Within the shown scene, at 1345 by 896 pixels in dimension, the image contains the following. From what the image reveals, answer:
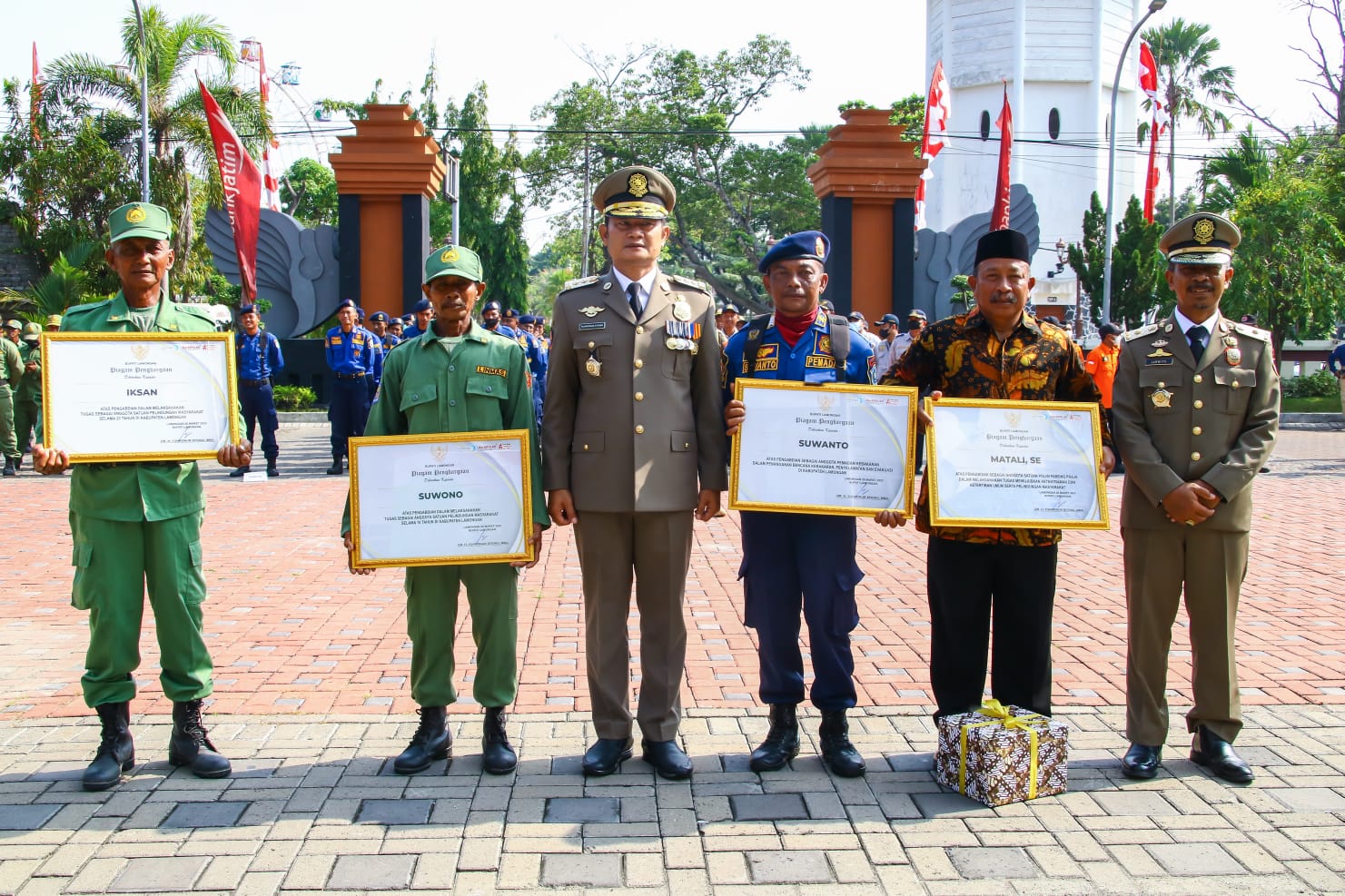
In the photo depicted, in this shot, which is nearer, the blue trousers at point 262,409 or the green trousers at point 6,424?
the blue trousers at point 262,409

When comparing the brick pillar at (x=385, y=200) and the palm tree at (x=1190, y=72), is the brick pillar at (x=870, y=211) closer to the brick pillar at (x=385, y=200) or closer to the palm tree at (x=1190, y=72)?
the brick pillar at (x=385, y=200)


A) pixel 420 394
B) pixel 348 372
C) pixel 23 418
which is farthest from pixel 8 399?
pixel 420 394

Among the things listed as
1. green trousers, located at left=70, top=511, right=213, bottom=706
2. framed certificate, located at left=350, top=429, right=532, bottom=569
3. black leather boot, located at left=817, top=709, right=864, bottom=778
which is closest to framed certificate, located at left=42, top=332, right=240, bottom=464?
green trousers, located at left=70, top=511, right=213, bottom=706

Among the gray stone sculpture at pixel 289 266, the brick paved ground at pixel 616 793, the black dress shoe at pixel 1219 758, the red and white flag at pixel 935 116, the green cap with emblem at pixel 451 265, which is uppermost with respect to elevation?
the red and white flag at pixel 935 116

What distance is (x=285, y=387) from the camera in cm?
2092

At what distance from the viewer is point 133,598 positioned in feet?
13.4

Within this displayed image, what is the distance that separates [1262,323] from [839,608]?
91.9ft

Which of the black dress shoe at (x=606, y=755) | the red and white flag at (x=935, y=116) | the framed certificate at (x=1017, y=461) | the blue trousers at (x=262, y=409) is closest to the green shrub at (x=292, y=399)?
the blue trousers at (x=262, y=409)

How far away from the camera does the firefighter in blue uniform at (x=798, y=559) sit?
163 inches

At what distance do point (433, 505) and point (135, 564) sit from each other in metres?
1.11

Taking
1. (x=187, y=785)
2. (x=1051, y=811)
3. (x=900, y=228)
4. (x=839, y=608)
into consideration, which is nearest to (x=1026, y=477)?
(x=839, y=608)

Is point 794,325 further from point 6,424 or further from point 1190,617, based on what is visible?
point 6,424

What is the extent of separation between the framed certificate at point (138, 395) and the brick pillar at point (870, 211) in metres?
15.9

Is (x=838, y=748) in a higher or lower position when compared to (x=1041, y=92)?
lower
